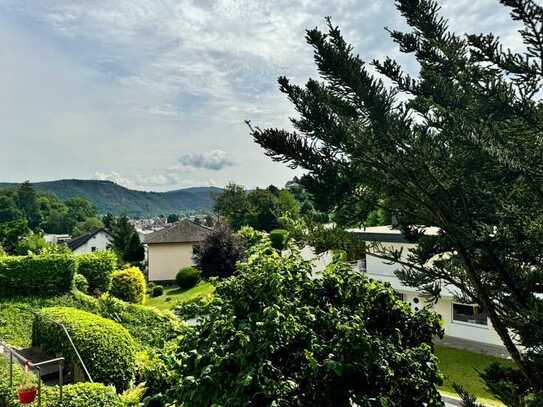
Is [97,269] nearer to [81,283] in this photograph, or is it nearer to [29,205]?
[81,283]

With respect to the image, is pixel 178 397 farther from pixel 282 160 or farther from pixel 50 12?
pixel 50 12

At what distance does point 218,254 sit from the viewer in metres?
25.8

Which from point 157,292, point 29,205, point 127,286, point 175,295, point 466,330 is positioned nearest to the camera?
point 466,330

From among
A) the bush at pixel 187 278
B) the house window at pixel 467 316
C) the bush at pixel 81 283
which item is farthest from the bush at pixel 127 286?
the house window at pixel 467 316

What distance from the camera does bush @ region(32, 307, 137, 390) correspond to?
28.9 feet

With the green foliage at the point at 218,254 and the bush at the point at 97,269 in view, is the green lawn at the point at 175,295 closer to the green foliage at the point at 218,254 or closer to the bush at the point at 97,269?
the green foliage at the point at 218,254

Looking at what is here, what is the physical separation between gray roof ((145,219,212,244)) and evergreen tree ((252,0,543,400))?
31832 millimetres

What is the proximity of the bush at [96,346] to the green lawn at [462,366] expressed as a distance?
8511mm

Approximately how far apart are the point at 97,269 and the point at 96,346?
31.8ft

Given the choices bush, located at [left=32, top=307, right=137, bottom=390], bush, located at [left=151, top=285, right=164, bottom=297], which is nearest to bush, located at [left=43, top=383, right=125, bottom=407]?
bush, located at [left=32, top=307, right=137, bottom=390]

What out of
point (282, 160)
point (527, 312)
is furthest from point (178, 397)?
point (527, 312)

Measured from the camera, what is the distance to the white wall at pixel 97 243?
160 ft

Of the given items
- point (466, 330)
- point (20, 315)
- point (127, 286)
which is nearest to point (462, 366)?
point (466, 330)

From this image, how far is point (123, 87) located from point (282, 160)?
11110 millimetres
